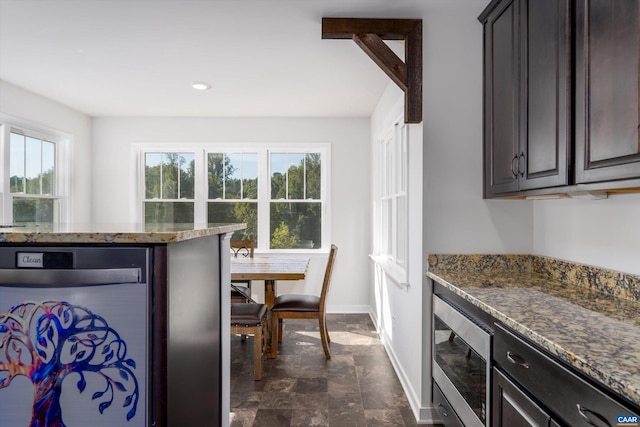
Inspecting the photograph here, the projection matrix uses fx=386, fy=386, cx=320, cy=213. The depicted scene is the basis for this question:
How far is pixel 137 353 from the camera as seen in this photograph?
4.17ft

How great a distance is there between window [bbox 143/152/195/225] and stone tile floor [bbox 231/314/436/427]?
196cm

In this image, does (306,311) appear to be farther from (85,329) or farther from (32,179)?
(32,179)

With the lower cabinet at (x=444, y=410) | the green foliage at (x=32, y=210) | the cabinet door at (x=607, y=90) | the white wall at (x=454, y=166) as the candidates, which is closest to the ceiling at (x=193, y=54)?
the white wall at (x=454, y=166)

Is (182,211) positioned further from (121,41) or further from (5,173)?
(121,41)

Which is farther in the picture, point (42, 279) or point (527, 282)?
point (527, 282)

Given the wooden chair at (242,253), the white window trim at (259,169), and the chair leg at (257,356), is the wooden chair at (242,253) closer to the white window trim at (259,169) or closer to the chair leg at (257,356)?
the white window trim at (259,169)

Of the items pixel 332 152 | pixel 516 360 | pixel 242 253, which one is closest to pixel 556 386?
pixel 516 360

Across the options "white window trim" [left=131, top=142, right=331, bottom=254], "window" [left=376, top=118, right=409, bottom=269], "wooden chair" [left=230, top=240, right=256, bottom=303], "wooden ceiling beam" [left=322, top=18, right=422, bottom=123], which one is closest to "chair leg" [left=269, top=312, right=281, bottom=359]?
"wooden chair" [left=230, top=240, right=256, bottom=303]

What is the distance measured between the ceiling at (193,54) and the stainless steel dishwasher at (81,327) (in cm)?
174

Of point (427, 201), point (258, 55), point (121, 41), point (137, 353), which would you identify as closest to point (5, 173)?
point (121, 41)

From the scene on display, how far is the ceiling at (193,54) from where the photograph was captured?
237 centimetres

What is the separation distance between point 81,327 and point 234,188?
3.89 meters

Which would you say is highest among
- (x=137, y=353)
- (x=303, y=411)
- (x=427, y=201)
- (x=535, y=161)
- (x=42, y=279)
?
(x=535, y=161)

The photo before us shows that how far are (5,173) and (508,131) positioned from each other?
4.45 metres
